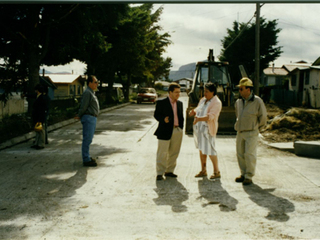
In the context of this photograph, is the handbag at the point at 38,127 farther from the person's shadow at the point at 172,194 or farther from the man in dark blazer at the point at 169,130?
the person's shadow at the point at 172,194

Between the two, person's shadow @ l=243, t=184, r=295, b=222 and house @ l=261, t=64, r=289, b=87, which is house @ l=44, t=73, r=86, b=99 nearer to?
house @ l=261, t=64, r=289, b=87

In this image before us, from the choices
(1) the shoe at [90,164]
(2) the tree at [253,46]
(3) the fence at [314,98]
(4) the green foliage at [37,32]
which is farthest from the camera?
(2) the tree at [253,46]

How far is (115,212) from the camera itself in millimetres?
5199

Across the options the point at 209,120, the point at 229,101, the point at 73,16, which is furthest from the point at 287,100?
the point at 209,120

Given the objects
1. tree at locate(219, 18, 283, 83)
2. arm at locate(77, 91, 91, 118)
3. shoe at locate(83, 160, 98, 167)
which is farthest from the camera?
tree at locate(219, 18, 283, 83)

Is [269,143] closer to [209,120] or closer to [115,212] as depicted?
[209,120]

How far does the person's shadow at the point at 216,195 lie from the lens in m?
5.49

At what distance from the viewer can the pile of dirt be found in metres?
12.6

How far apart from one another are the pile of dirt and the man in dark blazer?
20.1ft

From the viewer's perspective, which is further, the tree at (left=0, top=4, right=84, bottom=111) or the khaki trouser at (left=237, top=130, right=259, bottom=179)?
the tree at (left=0, top=4, right=84, bottom=111)

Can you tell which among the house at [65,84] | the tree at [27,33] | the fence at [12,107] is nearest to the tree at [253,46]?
the house at [65,84]

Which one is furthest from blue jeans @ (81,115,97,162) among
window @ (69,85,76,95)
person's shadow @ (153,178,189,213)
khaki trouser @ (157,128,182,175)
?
window @ (69,85,76,95)

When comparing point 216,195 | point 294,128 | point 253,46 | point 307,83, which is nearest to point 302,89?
point 307,83

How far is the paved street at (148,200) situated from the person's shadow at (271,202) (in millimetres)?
13
